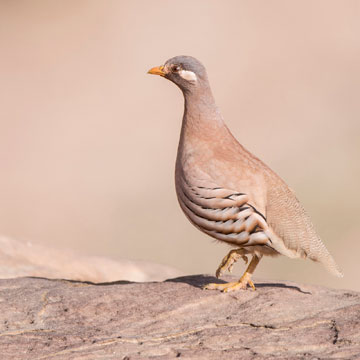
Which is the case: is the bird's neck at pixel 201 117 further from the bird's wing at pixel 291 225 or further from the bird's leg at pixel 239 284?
the bird's leg at pixel 239 284

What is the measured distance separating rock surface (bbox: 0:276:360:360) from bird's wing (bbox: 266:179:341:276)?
0.52 m

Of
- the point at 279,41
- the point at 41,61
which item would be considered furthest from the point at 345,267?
the point at 41,61

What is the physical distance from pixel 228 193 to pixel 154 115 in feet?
73.5

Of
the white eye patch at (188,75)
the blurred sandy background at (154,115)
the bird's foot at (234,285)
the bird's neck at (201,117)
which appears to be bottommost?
the bird's foot at (234,285)

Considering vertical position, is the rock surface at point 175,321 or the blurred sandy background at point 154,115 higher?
the blurred sandy background at point 154,115

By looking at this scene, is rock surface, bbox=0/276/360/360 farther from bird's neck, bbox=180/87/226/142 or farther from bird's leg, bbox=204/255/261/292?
bird's neck, bbox=180/87/226/142

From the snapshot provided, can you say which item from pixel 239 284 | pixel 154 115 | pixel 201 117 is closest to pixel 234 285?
pixel 239 284

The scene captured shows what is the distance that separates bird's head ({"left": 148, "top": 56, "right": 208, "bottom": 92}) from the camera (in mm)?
8750

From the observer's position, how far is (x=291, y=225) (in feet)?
27.6

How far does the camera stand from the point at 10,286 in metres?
9.38

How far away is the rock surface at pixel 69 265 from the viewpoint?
12383 mm

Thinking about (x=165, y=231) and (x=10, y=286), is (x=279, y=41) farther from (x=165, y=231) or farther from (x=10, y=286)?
(x=10, y=286)

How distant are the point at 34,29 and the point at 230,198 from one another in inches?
1149

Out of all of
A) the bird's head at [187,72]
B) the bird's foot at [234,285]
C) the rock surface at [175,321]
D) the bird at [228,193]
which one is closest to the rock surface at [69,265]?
the rock surface at [175,321]
